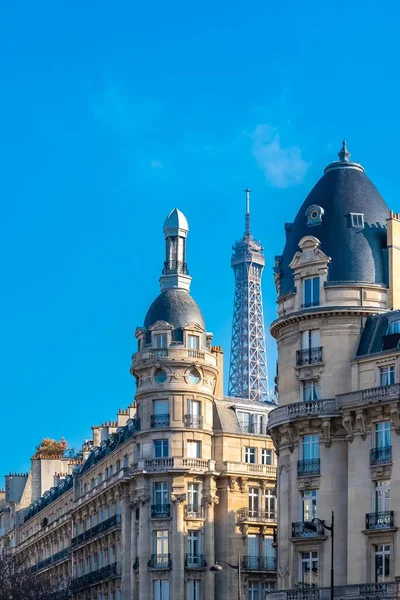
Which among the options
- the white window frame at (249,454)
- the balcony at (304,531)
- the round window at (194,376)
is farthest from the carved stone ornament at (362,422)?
the white window frame at (249,454)

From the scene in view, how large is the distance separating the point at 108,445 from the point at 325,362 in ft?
108

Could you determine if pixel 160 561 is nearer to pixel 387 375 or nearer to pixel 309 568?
pixel 309 568

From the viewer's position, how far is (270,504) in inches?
3799

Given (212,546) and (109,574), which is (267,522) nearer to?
(212,546)

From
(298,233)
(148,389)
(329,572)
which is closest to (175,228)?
(148,389)

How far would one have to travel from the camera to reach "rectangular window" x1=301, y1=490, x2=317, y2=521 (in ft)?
255

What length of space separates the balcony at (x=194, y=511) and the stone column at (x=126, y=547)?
4683 mm

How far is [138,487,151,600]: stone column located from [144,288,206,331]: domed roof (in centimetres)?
1072

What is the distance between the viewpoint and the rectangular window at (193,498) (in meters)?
93.1

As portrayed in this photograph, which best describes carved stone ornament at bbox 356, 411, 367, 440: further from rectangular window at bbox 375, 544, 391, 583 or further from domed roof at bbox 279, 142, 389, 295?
domed roof at bbox 279, 142, 389, 295

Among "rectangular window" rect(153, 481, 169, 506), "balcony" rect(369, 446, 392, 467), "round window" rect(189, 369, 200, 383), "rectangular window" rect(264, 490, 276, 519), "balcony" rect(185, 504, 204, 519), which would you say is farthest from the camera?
"rectangular window" rect(264, 490, 276, 519)

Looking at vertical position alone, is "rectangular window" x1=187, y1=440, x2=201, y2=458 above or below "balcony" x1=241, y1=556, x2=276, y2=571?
above

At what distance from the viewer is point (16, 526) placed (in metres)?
143

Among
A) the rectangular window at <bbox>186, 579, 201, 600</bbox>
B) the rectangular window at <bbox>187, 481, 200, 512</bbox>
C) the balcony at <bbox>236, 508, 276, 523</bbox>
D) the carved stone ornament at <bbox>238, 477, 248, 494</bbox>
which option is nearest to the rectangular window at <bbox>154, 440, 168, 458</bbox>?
the rectangular window at <bbox>187, 481, 200, 512</bbox>
